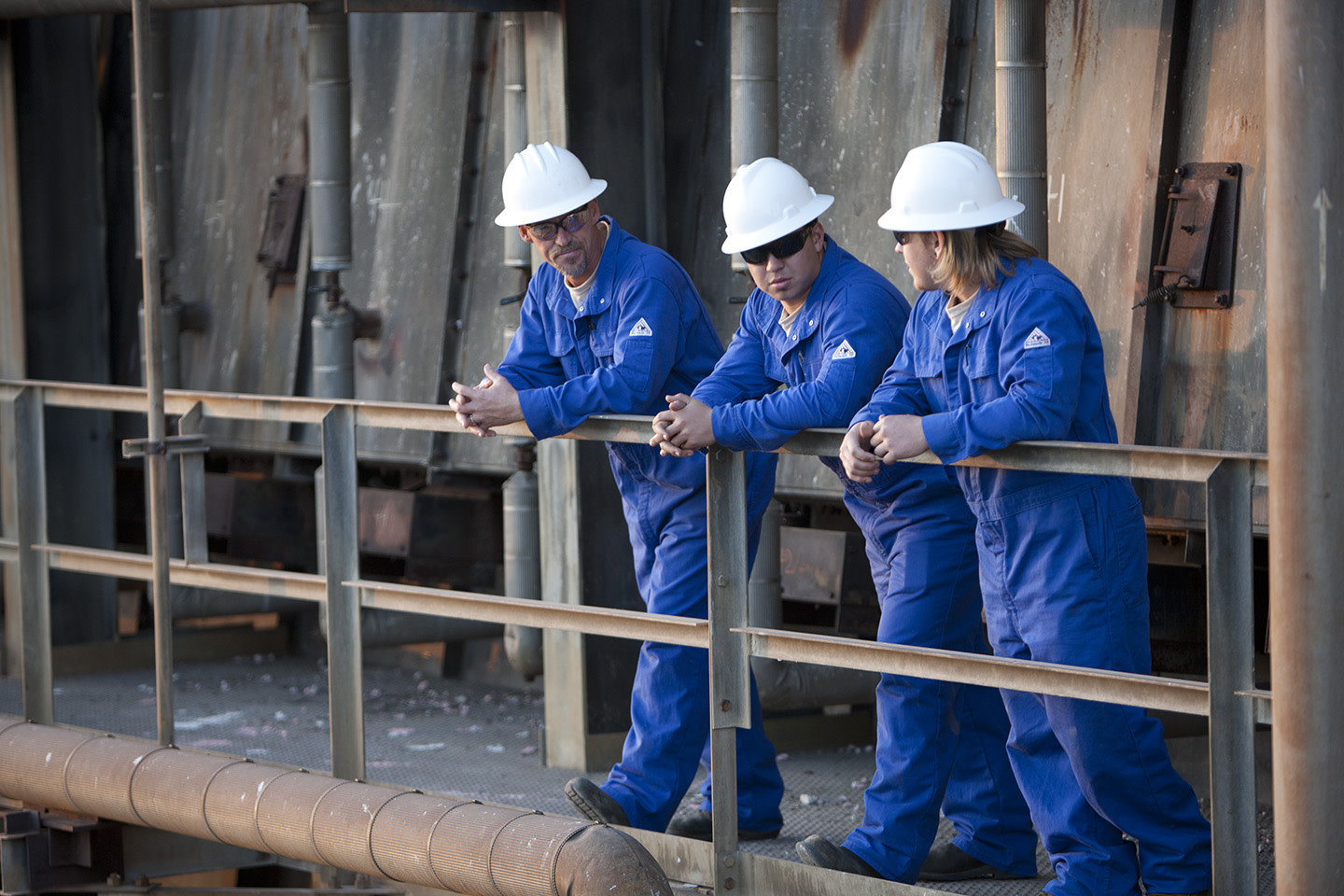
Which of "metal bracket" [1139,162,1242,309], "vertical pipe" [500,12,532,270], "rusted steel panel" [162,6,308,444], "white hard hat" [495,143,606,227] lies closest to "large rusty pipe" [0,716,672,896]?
"white hard hat" [495,143,606,227]

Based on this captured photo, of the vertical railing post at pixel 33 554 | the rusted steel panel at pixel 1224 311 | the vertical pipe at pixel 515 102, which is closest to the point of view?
the rusted steel panel at pixel 1224 311

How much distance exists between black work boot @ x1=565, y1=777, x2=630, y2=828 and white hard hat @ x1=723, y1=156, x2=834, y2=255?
54.5 inches

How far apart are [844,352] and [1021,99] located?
1213mm

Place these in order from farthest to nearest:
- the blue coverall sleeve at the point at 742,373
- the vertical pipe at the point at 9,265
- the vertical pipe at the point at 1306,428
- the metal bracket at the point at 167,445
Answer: the vertical pipe at the point at 9,265, the metal bracket at the point at 167,445, the blue coverall sleeve at the point at 742,373, the vertical pipe at the point at 1306,428

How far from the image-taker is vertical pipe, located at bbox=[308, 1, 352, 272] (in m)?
6.57

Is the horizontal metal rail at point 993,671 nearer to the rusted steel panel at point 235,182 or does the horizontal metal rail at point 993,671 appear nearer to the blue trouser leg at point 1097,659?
the blue trouser leg at point 1097,659

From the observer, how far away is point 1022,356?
3.52m

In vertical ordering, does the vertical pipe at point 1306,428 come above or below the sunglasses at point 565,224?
below

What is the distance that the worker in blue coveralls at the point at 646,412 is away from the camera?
4.39 meters

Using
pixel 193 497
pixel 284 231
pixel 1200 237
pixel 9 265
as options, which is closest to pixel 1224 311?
pixel 1200 237

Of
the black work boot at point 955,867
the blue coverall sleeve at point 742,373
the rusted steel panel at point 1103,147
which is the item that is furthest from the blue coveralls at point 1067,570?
the rusted steel panel at point 1103,147

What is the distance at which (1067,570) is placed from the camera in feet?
11.6

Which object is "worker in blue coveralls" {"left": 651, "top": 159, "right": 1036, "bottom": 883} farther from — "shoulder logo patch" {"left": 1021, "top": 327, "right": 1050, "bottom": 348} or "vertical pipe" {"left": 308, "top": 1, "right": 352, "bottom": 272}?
"vertical pipe" {"left": 308, "top": 1, "right": 352, "bottom": 272}

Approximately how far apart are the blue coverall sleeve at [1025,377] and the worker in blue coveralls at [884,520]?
44 centimetres
